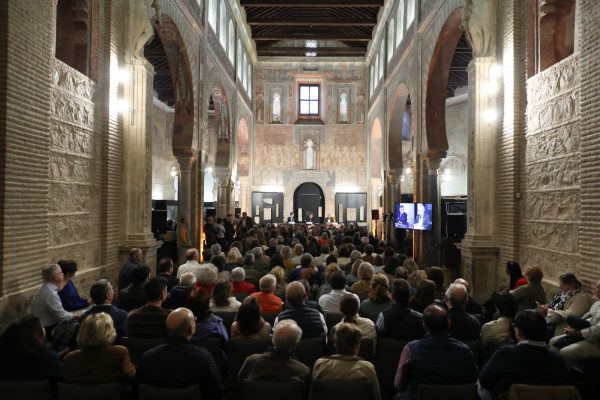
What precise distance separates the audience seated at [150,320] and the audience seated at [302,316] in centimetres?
109

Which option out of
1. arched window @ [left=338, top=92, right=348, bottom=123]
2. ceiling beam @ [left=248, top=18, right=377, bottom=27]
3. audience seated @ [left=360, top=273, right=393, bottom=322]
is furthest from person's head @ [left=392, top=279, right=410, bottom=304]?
arched window @ [left=338, top=92, right=348, bottom=123]

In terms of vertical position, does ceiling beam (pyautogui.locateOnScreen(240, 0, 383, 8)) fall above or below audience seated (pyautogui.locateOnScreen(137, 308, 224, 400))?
above

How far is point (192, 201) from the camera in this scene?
15281 millimetres

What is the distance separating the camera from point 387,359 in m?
4.61

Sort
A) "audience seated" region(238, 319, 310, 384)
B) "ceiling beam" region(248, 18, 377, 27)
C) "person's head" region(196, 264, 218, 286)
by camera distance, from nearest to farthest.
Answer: "audience seated" region(238, 319, 310, 384) → "person's head" region(196, 264, 218, 286) → "ceiling beam" region(248, 18, 377, 27)

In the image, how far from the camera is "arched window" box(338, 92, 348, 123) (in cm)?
3034

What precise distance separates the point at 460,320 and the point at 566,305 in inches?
71.6

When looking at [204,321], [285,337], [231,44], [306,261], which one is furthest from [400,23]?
[285,337]

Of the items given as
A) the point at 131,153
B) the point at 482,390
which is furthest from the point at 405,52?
the point at 482,390

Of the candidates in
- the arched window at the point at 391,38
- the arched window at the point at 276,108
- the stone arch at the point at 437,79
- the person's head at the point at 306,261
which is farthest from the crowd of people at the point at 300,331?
the arched window at the point at 276,108

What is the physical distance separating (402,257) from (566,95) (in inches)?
140

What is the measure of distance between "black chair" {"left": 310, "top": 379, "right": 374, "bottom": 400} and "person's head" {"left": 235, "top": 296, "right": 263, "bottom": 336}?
48.5 inches

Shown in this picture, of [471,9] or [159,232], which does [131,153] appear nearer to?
[159,232]

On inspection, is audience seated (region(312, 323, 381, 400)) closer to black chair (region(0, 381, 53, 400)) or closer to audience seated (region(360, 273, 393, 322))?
black chair (region(0, 381, 53, 400))
